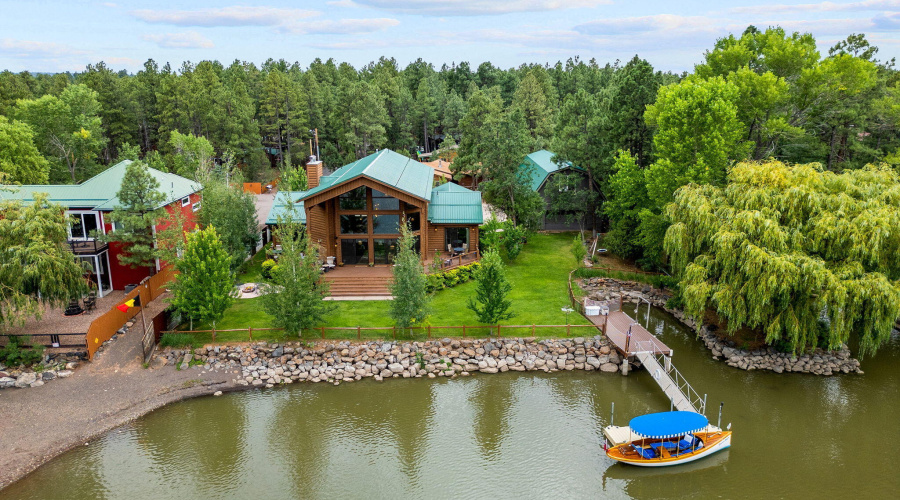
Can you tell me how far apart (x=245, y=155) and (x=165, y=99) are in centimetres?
939

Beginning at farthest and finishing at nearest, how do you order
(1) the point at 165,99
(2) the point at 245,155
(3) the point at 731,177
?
(2) the point at 245,155, (1) the point at 165,99, (3) the point at 731,177

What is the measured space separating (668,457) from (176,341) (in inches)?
808

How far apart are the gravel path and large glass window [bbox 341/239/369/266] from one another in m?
11.2

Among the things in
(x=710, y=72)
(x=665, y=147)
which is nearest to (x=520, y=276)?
(x=665, y=147)

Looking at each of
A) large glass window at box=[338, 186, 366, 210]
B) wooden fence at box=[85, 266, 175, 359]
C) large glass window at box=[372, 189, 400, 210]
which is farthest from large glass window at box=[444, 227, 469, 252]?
wooden fence at box=[85, 266, 175, 359]

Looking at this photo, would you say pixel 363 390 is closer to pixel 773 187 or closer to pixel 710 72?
pixel 773 187

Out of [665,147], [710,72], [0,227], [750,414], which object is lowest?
[750,414]

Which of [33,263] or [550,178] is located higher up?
[550,178]

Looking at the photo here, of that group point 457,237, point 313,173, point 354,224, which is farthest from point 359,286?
point 313,173

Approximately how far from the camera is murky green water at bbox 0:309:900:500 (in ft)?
60.3

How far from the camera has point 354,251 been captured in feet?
113

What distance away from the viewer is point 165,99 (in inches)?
2341

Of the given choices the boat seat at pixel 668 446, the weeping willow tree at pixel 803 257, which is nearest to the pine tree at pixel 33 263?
the boat seat at pixel 668 446

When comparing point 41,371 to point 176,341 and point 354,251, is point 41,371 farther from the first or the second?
point 354,251
